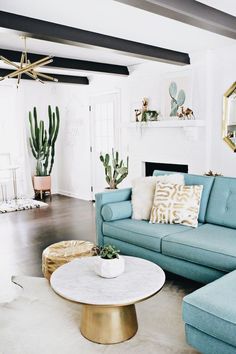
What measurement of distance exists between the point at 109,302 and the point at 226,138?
140 inches

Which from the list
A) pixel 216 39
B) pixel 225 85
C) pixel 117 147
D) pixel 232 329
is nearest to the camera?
pixel 232 329

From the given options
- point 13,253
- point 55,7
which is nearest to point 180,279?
point 13,253

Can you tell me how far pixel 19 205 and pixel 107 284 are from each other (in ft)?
16.0

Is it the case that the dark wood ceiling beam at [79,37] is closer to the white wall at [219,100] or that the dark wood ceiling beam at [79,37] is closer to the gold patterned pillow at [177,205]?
the white wall at [219,100]

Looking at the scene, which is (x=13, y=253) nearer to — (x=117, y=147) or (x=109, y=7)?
(x=109, y=7)

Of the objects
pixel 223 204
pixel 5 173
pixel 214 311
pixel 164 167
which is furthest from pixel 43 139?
pixel 214 311

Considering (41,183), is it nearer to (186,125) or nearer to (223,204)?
(186,125)

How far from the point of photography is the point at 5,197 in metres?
7.44

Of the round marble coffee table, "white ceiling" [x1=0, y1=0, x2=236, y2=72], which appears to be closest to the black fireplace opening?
"white ceiling" [x1=0, y1=0, x2=236, y2=72]

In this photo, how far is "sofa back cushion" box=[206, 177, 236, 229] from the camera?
3310 mm

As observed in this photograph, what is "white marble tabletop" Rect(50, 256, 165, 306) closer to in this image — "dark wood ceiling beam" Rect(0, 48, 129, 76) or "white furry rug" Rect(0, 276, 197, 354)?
"white furry rug" Rect(0, 276, 197, 354)

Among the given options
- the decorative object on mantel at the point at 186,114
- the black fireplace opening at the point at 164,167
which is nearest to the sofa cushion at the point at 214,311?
the decorative object on mantel at the point at 186,114

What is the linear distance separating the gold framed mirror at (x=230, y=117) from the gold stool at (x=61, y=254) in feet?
8.82

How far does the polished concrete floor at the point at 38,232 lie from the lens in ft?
11.7
